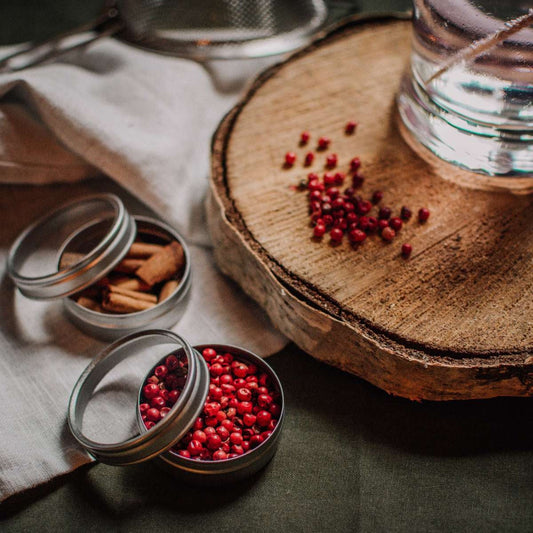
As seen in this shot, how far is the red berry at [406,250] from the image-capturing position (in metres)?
0.82

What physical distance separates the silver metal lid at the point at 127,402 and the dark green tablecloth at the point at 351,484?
2.7 inches

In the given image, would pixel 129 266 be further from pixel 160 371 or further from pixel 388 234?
pixel 388 234

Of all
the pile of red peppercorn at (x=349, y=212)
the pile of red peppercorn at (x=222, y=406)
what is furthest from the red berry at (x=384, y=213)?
the pile of red peppercorn at (x=222, y=406)

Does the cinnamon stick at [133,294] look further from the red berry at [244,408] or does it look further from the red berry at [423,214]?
the red berry at [423,214]

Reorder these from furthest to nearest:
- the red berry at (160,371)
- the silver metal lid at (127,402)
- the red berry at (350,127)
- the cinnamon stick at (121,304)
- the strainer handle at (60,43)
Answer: the strainer handle at (60,43)
the red berry at (350,127)
the cinnamon stick at (121,304)
the red berry at (160,371)
the silver metal lid at (127,402)

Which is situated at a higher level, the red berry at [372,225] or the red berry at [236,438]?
the red berry at [372,225]

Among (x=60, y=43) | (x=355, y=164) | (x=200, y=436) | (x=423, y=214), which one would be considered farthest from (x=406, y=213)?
(x=60, y=43)

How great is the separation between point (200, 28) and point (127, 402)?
927 millimetres

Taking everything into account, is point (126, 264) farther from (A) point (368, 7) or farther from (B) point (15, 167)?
(A) point (368, 7)

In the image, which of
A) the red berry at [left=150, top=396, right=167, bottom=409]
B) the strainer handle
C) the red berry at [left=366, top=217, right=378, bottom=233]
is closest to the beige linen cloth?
the strainer handle

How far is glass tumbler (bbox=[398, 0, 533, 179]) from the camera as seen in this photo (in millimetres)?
770

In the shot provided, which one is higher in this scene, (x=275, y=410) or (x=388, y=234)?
(x=388, y=234)

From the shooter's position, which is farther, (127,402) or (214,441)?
(127,402)

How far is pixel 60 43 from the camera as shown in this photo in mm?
1190
